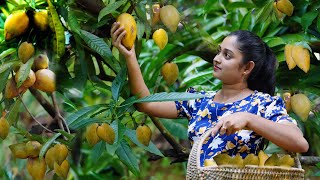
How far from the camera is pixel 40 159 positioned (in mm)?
1741

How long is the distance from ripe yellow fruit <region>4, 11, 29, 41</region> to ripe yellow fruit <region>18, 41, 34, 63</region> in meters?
0.04

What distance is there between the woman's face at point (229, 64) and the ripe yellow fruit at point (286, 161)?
0.25 m

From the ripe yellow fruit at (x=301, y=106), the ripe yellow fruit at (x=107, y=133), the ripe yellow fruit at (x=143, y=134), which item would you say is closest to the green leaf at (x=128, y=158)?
the ripe yellow fruit at (x=143, y=134)

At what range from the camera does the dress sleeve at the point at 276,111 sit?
5.36 feet

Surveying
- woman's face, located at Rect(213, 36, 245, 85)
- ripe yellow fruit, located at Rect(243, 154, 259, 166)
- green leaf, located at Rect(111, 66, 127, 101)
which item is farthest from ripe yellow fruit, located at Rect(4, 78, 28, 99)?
ripe yellow fruit, located at Rect(243, 154, 259, 166)

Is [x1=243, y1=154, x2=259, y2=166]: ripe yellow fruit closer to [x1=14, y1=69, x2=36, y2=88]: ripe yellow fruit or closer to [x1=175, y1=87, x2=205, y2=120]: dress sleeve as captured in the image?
[x1=175, y1=87, x2=205, y2=120]: dress sleeve

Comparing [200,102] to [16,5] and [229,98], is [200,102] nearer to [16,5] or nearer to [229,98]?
[229,98]

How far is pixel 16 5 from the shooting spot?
182 cm

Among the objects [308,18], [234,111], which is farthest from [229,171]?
[308,18]

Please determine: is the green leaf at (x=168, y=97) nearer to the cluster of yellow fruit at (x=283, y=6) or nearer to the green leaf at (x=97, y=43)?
the green leaf at (x=97, y=43)

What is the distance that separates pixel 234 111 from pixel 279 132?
160 mm

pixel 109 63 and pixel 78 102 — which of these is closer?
pixel 109 63

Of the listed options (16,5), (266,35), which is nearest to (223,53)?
(16,5)

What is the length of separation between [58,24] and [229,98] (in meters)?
0.43
